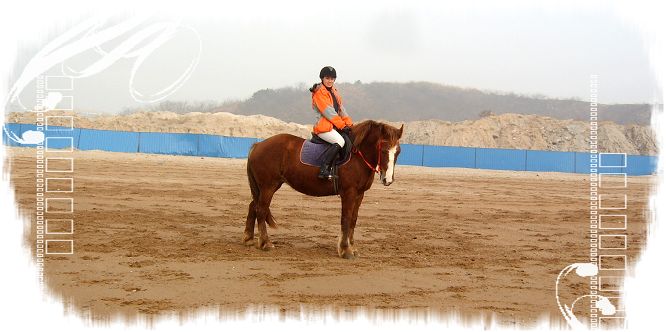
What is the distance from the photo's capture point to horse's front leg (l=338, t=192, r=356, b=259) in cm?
951

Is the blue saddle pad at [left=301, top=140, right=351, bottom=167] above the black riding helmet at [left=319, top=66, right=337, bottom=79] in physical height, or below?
below

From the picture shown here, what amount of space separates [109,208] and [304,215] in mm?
4542

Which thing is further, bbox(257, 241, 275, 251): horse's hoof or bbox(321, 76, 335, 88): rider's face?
bbox(257, 241, 275, 251): horse's hoof

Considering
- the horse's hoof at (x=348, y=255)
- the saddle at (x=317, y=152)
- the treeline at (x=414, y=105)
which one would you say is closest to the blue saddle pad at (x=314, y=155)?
the saddle at (x=317, y=152)

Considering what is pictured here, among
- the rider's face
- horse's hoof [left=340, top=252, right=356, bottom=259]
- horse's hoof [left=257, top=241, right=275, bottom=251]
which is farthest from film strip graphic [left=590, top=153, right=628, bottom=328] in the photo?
horse's hoof [left=257, top=241, right=275, bottom=251]

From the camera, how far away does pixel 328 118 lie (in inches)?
376

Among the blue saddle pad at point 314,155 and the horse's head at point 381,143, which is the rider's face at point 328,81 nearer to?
the horse's head at point 381,143

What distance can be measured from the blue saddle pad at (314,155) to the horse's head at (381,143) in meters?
0.36

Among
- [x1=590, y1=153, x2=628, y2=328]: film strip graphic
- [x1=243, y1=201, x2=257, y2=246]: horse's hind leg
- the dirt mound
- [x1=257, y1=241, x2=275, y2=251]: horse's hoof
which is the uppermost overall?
the dirt mound

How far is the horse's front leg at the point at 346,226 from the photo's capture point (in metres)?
9.51

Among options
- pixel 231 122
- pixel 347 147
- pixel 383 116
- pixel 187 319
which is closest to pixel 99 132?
pixel 231 122

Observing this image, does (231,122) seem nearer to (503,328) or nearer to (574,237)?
(574,237)

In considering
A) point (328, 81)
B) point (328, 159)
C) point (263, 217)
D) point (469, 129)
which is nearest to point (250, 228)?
point (263, 217)

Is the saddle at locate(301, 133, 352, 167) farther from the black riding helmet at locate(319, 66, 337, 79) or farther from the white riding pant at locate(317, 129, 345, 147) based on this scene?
the black riding helmet at locate(319, 66, 337, 79)
